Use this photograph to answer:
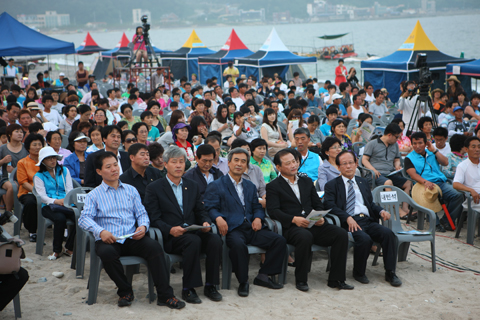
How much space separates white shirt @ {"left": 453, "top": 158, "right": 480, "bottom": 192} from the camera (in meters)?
5.71

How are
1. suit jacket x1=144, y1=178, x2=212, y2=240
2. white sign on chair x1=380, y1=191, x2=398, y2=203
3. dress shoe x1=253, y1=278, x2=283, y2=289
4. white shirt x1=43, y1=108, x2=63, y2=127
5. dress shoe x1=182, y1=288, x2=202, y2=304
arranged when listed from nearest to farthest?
dress shoe x1=182, y1=288, x2=202, y2=304
suit jacket x1=144, y1=178, x2=212, y2=240
dress shoe x1=253, y1=278, x2=283, y2=289
white sign on chair x1=380, y1=191, x2=398, y2=203
white shirt x1=43, y1=108, x2=63, y2=127

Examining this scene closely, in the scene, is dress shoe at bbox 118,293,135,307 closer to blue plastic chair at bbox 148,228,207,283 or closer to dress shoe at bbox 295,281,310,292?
blue plastic chair at bbox 148,228,207,283

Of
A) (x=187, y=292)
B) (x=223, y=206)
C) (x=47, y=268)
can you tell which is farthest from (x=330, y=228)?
(x=47, y=268)

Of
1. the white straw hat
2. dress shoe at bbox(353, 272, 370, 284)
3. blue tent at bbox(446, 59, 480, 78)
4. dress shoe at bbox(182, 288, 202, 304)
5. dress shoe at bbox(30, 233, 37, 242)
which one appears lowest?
dress shoe at bbox(353, 272, 370, 284)

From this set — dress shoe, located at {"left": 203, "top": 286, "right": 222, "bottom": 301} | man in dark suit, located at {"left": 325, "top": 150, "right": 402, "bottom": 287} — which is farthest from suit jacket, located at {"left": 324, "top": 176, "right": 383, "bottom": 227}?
dress shoe, located at {"left": 203, "top": 286, "right": 222, "bottom": 301}

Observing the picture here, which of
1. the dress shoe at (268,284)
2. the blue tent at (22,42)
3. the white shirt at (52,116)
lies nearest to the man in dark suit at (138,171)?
the dress shoe at (268,284)

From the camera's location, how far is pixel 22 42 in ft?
42.8

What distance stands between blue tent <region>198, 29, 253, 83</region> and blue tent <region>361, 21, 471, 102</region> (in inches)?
264

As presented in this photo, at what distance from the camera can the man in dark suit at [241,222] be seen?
4199mm

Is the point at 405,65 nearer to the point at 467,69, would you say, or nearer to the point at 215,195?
the point at 467,69

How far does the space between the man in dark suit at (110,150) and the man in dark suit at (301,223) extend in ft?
6.20

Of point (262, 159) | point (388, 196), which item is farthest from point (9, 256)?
point (388, 196)

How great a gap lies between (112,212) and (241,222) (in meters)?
1.16

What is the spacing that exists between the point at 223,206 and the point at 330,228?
1.02 metres
